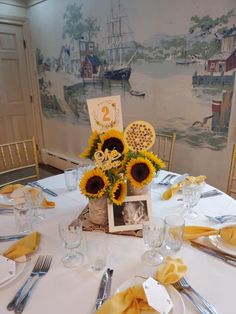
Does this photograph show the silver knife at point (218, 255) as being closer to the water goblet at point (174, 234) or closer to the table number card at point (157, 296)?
the water goblet at point (174, 234)

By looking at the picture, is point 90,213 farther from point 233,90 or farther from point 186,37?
point 186,37

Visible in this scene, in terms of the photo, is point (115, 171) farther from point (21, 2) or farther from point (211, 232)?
point (21, 2)

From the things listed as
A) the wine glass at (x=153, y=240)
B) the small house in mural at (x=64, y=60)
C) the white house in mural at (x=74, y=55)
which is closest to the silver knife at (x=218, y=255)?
the wine glass at (x=153, y=240)

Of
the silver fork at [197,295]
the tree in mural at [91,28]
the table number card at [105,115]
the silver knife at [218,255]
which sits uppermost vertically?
the tree in mural at [91,28]

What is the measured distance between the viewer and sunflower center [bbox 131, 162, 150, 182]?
3.26 feet

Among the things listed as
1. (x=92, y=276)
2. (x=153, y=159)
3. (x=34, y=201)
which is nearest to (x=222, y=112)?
(x=153, y=159)

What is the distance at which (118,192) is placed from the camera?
103 cm

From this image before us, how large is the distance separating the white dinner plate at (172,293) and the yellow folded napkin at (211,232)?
0.28 metres

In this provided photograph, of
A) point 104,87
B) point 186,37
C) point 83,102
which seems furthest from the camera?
point 83,102

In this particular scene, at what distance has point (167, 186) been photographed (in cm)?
146

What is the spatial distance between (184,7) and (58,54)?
1.86 m

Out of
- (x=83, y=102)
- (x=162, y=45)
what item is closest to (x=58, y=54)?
(x=83, y=102)

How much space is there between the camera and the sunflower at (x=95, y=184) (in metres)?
0.99

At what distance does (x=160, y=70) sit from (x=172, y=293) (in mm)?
2000
